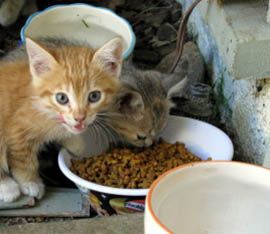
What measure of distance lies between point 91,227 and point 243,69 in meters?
0.61

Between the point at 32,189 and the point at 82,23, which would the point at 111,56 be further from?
the point at 82,23

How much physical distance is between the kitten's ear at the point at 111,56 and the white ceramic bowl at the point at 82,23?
68 cm

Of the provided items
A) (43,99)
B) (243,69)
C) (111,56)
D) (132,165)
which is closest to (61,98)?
(43,99)

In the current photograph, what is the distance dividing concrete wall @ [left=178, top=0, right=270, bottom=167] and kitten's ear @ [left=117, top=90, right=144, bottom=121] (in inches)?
11.3

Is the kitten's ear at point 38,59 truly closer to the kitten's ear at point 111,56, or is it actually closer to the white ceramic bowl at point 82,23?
the kitten's ear at point 111,56

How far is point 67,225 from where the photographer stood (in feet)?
5.32

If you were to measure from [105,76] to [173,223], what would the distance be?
2.27 feet

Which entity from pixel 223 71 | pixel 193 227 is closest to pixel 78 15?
pixel 223 71

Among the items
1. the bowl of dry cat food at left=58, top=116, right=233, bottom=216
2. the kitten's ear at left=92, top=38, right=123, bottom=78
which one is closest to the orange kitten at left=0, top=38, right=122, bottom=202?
the kitten's ear at left=92, top=38, right=123, bottom=78

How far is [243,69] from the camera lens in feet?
5.39

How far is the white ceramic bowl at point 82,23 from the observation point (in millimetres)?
2410

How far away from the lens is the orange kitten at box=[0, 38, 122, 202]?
1.64m

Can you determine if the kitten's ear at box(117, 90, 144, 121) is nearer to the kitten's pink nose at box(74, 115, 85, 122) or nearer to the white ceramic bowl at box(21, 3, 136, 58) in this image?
the kitten's pink nose at box(74, 115, 85, 122)

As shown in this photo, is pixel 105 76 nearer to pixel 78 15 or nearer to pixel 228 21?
pixel 228 21
